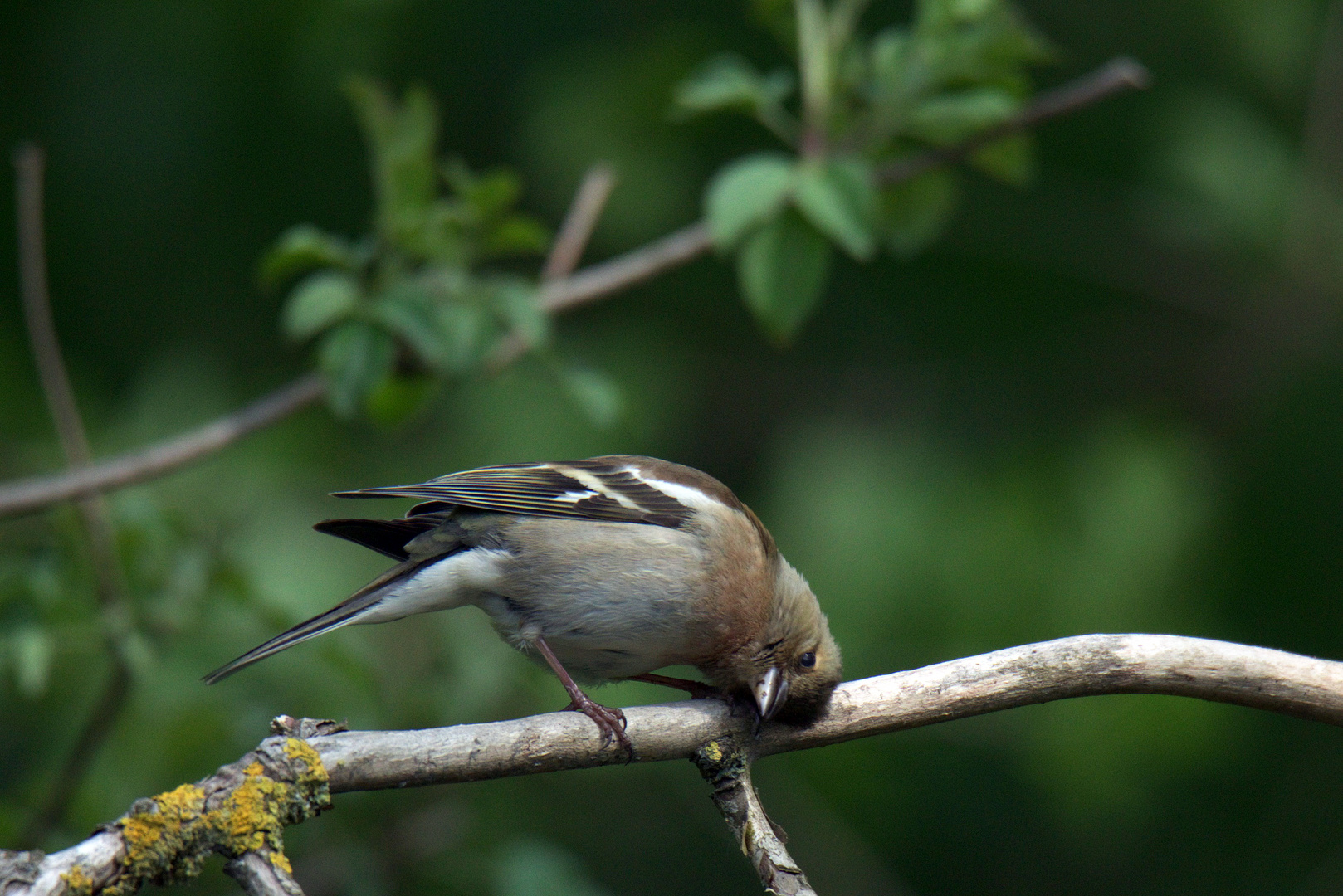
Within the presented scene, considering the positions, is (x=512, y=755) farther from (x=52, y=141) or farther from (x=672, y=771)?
(x=52, y=141)

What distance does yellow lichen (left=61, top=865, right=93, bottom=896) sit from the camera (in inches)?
86.4

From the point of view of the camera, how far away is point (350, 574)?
19.1 feet

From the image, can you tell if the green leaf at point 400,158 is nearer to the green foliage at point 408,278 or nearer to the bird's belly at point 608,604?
the green foliage at point 408,278

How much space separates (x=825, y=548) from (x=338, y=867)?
3208 mm

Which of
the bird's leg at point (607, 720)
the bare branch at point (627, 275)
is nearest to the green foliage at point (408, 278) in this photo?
the bare branch at point (627, 275)

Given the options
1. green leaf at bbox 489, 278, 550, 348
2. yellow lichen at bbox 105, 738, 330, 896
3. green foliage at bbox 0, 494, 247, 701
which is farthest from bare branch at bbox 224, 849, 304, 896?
green leaf at bbox 489, 278, 550, 348

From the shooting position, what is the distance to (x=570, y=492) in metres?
4.05

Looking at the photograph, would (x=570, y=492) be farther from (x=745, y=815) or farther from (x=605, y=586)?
(x=745, y=815)

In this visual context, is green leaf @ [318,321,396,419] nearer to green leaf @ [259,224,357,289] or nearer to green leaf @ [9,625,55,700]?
green leaf @ [259,224,357,289]

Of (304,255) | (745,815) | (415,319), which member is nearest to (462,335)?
(415,319)

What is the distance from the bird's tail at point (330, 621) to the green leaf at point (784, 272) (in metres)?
1.44

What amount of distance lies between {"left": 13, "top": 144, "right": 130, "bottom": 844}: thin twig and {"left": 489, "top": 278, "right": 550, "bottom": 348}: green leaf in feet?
5.08

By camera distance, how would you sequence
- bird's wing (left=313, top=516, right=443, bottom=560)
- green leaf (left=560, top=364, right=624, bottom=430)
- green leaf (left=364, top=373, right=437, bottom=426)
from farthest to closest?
green leaf (left=364, top=373, right=437, bottom=426) < green leaf (left=560, top=364, right=624, bottom=430) < bird's wing (left=313, top=516, right=443, bottom=560)

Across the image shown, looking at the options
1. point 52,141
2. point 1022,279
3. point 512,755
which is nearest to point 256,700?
point 512,755
